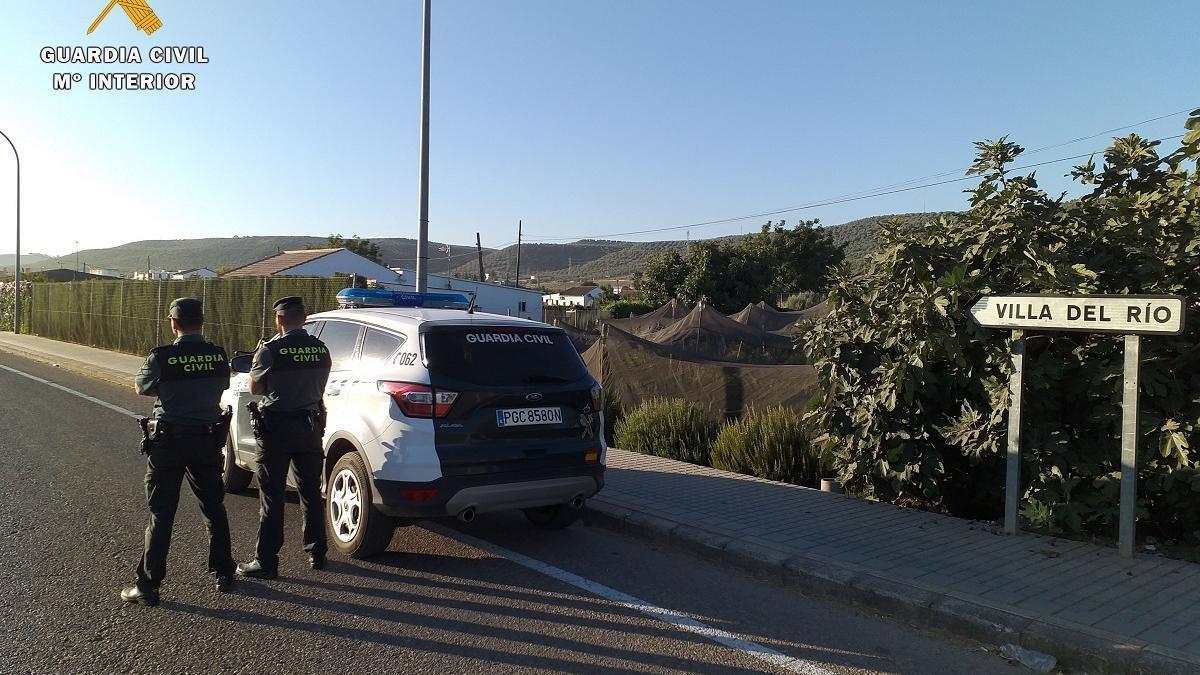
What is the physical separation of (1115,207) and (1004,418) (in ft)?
6.11

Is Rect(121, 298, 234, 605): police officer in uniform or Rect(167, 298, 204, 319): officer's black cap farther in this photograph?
Rect(167, 298, 204, 319): officer's black cap

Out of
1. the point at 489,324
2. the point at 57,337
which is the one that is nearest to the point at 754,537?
the point at 489,324

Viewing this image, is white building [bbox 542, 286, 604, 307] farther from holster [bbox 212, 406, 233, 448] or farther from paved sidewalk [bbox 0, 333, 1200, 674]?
holster [bbox 212, 406, 233, 448]

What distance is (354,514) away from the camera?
18.1ft

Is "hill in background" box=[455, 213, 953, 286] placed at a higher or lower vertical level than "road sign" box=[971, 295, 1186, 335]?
higher

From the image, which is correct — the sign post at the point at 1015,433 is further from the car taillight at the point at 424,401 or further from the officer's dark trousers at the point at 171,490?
the officer's dark trousers at the point at 171,490

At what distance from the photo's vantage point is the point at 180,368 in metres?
4.63

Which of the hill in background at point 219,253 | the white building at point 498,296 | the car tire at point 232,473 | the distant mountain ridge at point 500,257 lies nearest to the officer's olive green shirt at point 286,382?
the car tire at point 232,473

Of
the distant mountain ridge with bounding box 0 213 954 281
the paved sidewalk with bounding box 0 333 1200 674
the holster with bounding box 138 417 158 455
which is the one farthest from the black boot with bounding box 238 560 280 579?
the distant mountain ridge with bounding box 0 213 954 281

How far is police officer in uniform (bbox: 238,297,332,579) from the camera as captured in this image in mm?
5086

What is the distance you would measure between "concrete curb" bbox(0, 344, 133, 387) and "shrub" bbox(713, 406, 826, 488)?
1352 centimetres

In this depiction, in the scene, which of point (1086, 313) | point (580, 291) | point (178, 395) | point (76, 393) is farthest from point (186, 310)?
point (580, 291)

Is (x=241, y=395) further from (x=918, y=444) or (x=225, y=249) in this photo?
(x=225, y=249)

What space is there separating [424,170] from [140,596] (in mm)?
8919
